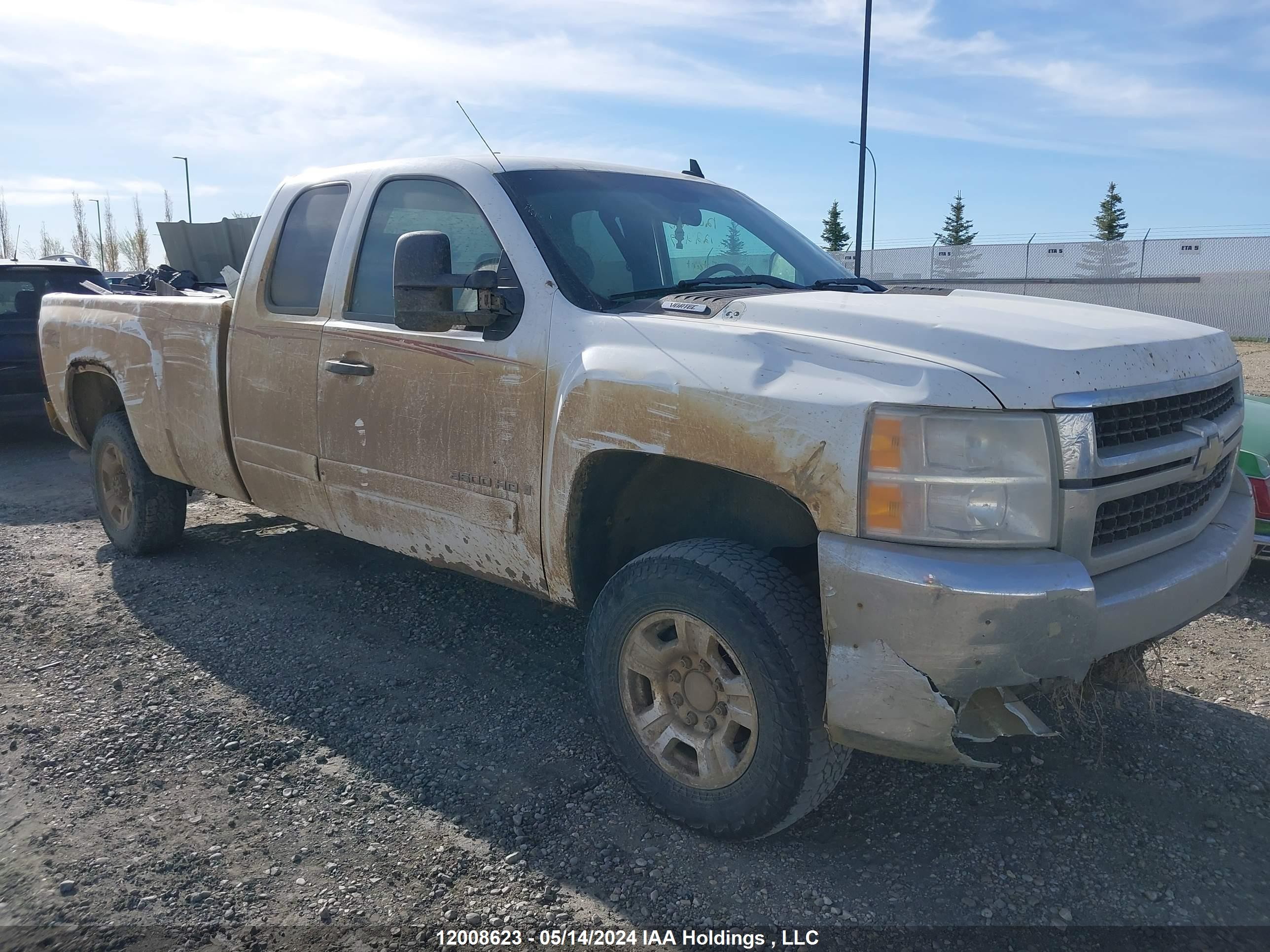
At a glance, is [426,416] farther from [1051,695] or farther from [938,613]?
[1051,695]

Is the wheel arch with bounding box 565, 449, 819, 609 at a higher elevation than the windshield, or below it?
below

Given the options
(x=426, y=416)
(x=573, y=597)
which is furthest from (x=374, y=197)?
(x=573, y=597)

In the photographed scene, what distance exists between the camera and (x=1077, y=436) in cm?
234

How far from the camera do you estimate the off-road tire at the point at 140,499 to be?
531cm

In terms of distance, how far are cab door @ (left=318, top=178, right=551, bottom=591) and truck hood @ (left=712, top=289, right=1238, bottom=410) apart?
803mm

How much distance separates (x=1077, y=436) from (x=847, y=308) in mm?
718

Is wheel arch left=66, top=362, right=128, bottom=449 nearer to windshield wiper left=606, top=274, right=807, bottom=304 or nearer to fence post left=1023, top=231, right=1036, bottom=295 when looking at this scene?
windshield wiper left=606, top=274, right=807, bottom=304

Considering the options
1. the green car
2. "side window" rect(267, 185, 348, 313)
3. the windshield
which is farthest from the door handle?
the green car

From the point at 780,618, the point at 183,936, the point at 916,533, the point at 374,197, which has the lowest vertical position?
the point at 183,936

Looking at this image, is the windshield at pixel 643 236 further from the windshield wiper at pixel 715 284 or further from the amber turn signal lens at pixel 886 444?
the amber turn signal lens at pixel 886 444

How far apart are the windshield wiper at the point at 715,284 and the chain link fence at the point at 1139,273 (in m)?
24.1

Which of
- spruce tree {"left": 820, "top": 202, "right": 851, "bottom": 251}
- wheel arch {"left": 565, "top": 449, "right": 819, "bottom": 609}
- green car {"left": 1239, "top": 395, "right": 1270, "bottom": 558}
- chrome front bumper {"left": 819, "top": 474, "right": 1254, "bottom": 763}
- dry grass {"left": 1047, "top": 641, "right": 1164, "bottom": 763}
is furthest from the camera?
spruce tree {"left": 820, "top": 202, "right": 851, "bottom": 251}

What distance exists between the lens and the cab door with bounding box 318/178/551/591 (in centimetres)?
321

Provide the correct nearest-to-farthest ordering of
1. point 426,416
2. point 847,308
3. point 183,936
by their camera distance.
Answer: point 183,936 < point 847,308 < point 426,416
